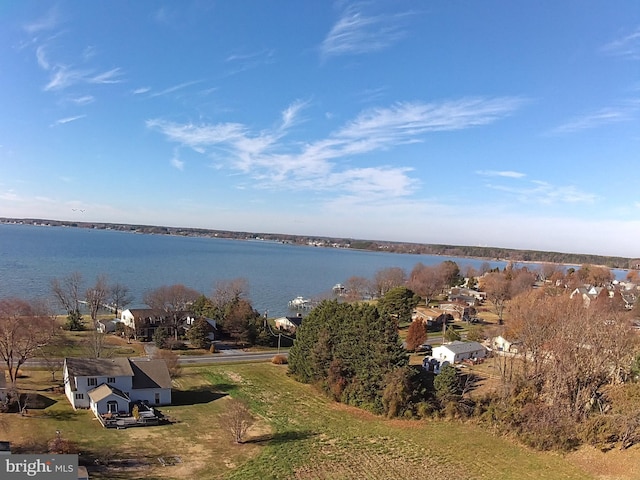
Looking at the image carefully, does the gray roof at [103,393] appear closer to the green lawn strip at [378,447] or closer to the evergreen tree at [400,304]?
the green lawn strip at [378,447]

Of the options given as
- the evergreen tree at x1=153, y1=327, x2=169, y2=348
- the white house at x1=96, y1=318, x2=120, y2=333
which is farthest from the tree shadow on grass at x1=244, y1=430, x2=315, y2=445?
the white house at x1=96, y1=318, x2=120, y2=333

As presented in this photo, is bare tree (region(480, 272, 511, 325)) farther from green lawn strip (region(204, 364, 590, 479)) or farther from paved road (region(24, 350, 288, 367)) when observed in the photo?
green lawn strip (region(204, 364, 590, 479))

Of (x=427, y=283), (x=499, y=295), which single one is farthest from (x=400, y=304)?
(x=427, y=283)

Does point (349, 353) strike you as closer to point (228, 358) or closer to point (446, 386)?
point (446, 386)

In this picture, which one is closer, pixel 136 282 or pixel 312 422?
pixel 312 422

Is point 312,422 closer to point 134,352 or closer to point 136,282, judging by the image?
point 134,352

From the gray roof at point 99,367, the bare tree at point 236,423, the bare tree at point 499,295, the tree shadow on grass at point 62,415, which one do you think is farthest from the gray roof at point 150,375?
the bare tree at point 499,295

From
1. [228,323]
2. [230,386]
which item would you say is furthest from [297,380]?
[228,323]
